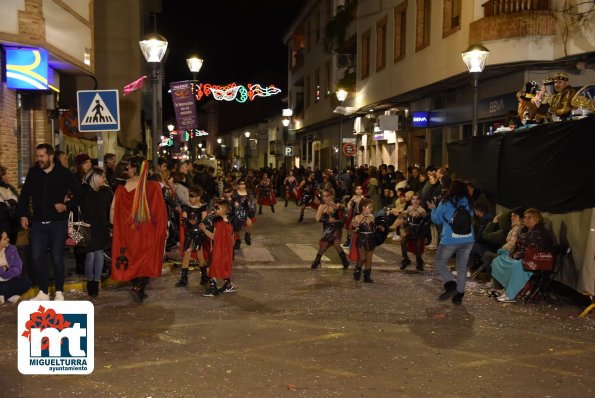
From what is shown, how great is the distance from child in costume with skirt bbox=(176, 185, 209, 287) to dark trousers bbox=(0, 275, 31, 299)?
6.96 ft

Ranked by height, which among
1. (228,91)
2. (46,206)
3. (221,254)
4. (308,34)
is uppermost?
(308,34)

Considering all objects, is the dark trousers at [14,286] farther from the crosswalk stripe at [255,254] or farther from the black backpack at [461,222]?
the black backpack at [461,222]

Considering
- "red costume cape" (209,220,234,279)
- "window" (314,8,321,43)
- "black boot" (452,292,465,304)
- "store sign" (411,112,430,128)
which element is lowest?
"black boot" (452,292,465,304)

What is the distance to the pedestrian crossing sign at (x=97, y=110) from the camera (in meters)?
10.9

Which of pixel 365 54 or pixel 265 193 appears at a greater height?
pixel 365 54

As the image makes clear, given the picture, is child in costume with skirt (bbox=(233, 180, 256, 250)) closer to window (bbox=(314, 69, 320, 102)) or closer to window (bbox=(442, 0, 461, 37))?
window (bbox=(442, 0, 461, 37))

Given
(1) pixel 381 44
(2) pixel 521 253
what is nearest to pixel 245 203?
(2) pixel 521 253

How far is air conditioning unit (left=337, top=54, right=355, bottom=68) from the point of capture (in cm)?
3425

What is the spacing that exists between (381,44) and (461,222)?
19.8 m

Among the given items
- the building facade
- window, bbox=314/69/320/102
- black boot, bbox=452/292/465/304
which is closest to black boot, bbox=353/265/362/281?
black boot, bbox=452/292/465/304

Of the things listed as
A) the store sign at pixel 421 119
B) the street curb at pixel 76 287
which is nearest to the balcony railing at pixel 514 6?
the store sign at pixel 421 119

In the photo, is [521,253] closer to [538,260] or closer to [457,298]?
[538,260]

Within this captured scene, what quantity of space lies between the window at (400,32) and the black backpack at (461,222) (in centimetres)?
1617

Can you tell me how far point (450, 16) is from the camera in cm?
1947
